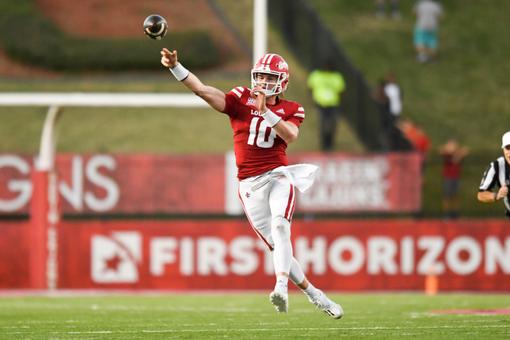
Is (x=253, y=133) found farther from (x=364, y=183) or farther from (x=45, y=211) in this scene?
(x=364, y=183)

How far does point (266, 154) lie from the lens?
436 inches

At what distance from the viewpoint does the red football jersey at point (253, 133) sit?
1099 centimetres

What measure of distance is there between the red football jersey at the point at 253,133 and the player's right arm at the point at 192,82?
0.28 feet

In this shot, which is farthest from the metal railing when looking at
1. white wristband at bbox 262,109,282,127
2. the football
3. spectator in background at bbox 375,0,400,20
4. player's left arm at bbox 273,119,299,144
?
white wristband at bbox 262,109,282,127

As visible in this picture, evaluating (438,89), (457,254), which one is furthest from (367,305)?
(438,89)

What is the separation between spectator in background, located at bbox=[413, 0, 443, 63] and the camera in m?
27.6

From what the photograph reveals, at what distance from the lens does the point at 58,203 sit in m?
19.2

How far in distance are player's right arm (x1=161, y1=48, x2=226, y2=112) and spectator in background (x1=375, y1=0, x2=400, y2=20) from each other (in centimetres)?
2121

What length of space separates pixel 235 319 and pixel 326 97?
10.9 metres

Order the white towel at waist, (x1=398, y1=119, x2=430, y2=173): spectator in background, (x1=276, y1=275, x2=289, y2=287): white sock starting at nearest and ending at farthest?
1. (x1=276, y1=275, x2=289, y2=287): white sock
2. the white towel at waist
3. (x1=398, y1=119, x2=430, y2=173): spectator in background

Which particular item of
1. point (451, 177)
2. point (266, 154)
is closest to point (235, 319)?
point (266, 154)

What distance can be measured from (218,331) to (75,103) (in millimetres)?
8400

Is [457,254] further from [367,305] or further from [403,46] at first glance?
[403,46]

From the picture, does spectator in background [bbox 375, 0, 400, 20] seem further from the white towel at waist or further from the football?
the football
